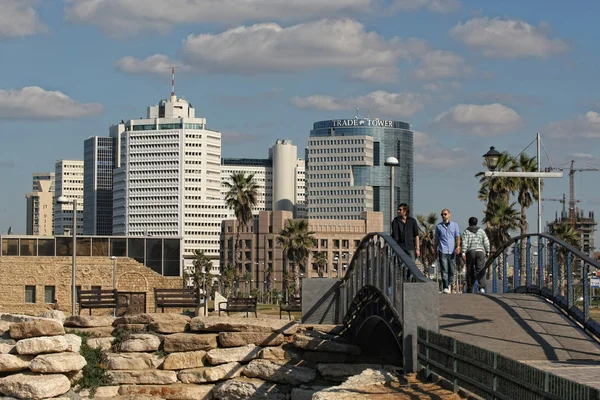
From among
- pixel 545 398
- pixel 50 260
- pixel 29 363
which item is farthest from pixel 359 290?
pixel 50 260

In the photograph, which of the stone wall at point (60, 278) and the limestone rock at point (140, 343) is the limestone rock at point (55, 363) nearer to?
the limestone rock at point (140, 343)

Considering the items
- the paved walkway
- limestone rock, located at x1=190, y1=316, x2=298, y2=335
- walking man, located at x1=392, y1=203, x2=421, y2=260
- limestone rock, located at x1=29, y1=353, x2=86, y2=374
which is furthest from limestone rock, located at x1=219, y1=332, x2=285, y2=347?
the paved walkway

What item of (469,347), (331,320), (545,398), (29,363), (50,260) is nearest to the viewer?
(545,398)

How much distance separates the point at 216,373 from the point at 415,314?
1023 centimetres

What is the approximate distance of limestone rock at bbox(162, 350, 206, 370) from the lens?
26.8 metres

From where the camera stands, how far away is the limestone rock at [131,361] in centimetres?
2708

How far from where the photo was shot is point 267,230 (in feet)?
648

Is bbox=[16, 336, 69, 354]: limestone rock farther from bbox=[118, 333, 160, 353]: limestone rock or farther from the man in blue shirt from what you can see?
the man in blue shirt

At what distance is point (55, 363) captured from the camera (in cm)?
2491

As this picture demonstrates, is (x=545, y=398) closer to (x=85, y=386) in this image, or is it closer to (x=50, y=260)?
(x=85, y=386)

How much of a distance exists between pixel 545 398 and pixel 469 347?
8.73 ft

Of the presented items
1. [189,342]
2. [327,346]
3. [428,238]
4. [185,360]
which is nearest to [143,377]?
[185,360]

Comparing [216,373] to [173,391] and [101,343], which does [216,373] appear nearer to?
[173,391]

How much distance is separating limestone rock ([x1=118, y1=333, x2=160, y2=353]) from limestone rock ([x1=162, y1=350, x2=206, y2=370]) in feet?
2.67
